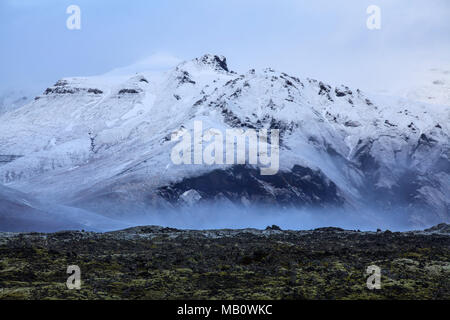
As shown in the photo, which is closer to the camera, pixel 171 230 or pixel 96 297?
pixel 96 297

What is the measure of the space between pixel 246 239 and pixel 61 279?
30.9 metres

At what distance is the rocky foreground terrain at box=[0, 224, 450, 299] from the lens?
38500 mm

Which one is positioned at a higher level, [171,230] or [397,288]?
[171,230]

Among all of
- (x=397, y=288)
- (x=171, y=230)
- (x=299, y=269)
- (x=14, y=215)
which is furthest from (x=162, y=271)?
(x=14, y=215)

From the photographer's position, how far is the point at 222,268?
46.8m

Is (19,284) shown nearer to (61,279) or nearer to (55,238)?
(61,279)

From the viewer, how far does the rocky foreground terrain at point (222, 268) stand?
38.5m

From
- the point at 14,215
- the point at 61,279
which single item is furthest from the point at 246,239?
the point at 14,215

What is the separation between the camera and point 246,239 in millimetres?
69875
